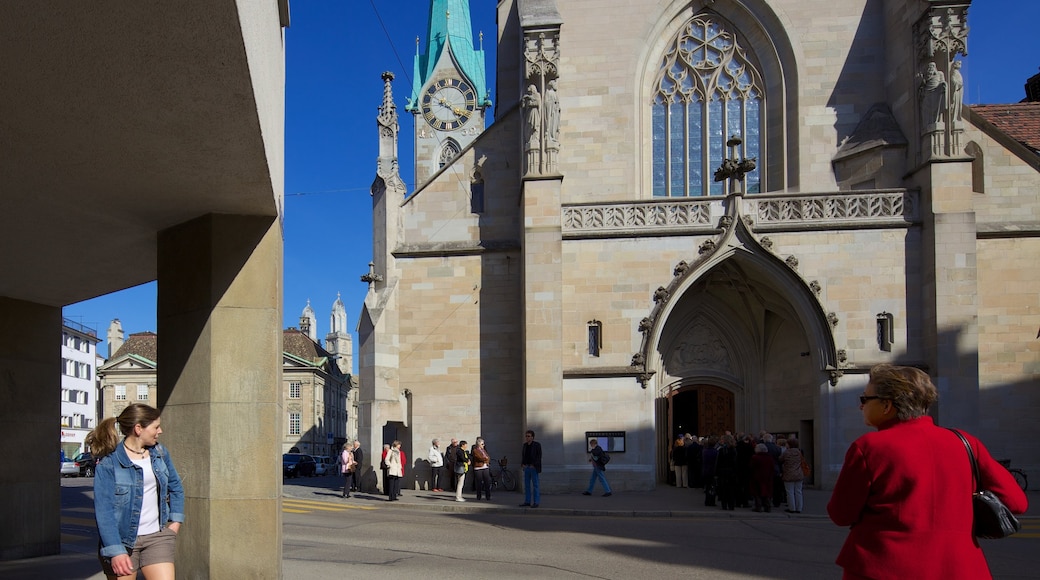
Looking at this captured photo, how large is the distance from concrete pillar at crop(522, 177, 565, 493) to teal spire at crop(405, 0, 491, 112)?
50.1m

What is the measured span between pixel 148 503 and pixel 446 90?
67018 mm

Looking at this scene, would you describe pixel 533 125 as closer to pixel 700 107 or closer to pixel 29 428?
pixel 700 107

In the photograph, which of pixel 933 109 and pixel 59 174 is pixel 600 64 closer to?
pixel 933 109

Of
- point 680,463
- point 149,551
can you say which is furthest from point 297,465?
point 149,551

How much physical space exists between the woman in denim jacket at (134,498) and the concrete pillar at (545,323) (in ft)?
52.4

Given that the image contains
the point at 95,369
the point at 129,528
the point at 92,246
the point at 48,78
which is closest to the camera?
the point at 48,78

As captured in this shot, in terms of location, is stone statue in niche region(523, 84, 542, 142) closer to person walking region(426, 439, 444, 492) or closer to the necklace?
person walking region(426, 439, 444, 492)

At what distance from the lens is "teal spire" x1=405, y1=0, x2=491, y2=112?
7112 centimetres

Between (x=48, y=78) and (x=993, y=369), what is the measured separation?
21312 millimetres

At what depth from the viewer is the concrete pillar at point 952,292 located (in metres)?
19.9

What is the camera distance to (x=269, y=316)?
734cm

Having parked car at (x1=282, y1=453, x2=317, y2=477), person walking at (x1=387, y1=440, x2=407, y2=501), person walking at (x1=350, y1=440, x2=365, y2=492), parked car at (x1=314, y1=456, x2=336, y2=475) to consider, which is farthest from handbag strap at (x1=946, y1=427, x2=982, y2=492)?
parked car at (x1=314, y1=456, x2=336, y2=475)

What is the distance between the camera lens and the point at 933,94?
20.6 m

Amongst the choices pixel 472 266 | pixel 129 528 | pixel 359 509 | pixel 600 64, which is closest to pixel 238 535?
pixel 129 528
